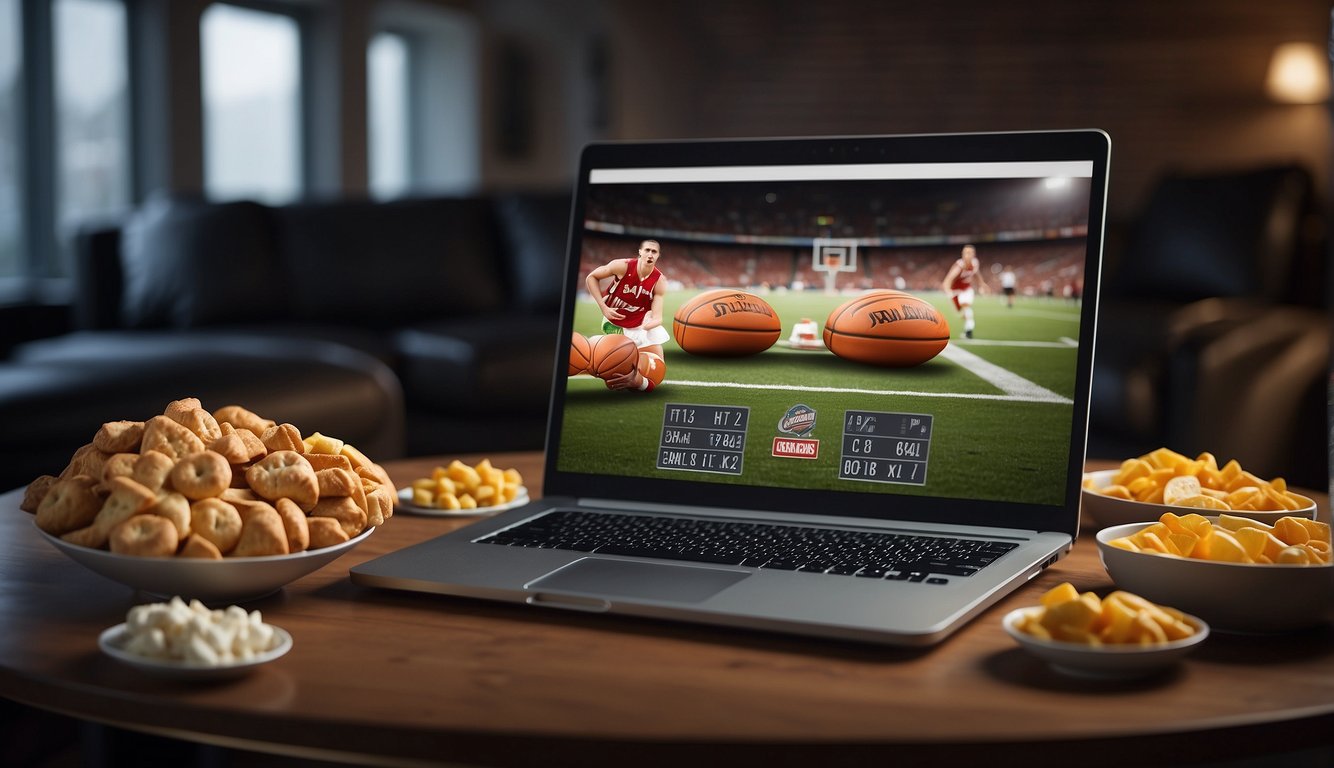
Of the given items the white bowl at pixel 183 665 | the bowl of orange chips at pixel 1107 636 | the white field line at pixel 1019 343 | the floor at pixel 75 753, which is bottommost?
the floor at pixel 75 753

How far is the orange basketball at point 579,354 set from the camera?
3.69 feet

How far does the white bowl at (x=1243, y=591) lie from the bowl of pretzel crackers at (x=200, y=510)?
0.50 metres

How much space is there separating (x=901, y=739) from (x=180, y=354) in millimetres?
2730

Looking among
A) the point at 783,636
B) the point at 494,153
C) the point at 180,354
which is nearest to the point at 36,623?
the point at 783,636

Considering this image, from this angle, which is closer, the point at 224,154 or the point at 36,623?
the point at 36,623

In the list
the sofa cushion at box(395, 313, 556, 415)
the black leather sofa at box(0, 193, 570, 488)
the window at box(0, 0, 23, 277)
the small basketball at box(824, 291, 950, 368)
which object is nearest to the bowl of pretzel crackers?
the small basketball at box(824, 291, 950, 368)

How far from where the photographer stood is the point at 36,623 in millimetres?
775

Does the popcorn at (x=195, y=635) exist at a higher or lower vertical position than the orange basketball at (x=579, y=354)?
lower

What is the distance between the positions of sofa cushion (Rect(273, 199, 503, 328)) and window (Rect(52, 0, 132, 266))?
170cm

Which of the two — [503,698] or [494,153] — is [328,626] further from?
[494,153]

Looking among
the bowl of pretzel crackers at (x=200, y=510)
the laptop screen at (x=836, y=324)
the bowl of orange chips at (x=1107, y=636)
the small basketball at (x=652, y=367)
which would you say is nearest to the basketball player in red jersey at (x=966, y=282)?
the laptop screen at (x=836, y=324)

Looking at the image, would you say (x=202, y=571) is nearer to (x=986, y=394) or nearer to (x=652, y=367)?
(x=652, y=367)

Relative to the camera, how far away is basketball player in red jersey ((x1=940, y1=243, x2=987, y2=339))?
1.01 meters

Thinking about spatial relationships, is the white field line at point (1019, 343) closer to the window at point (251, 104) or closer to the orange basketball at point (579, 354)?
the orange basketball at point (579, 354)
